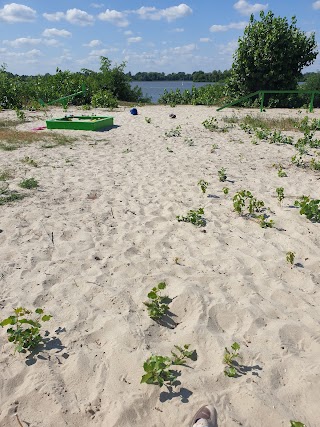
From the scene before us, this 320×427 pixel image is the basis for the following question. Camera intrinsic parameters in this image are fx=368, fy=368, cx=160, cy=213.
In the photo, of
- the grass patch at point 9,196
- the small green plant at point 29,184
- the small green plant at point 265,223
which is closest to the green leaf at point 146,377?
the small green plant at point 265,223

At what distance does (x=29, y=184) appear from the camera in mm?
5559

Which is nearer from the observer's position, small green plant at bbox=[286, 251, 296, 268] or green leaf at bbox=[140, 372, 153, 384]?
green leaf at bbox=[140, 372, 153, 384]

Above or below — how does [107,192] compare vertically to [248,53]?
below

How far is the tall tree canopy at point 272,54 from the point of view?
18531 mm

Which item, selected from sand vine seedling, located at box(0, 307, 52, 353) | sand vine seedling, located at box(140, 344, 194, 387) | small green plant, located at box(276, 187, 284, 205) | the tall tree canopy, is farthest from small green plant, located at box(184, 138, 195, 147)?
the tall tree canopy

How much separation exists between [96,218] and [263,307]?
2.40m

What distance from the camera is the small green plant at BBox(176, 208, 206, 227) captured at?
14.7 ft

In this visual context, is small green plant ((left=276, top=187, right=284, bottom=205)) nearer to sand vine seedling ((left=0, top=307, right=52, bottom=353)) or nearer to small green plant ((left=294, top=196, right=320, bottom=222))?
small green plant ((left=294, top=196, right=320, bottom=222))

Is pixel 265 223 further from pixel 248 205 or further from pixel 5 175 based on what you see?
pixel 5 175

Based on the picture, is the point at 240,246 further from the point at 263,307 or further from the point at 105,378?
the point at 105,378

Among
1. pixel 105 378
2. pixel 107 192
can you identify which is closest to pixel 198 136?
pixel 107 192

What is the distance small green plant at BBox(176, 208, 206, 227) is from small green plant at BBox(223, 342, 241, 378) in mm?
2115

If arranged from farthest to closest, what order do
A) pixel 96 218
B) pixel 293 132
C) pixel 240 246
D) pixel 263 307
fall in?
pixel 293 132
pixel 96 218
pixel 240 246
pixel 263 307

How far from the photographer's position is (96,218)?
461cm
